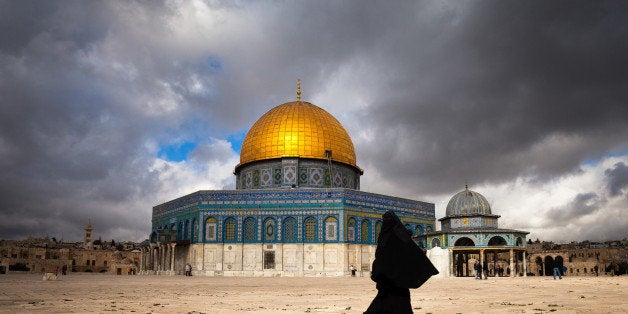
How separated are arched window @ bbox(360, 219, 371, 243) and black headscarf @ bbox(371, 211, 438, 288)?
37.0 meters

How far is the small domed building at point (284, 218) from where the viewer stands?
1625 inches

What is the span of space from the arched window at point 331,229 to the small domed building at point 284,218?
0.25ft

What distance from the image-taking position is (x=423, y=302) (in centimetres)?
1353

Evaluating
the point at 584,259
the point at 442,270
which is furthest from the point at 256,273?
the point at 584,259

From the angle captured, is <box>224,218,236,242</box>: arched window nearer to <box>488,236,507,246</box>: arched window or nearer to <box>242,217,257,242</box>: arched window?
<box>242,217,257,242</box>: arched window

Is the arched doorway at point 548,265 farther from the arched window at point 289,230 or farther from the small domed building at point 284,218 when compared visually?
the arched window at point 289,230

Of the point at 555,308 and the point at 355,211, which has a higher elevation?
the point at 355,211

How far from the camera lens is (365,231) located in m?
43.2

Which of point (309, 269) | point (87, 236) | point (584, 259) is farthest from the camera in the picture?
point (87, 236)

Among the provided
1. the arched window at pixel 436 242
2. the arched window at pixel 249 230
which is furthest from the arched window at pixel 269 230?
the arched window at pixel 436 242

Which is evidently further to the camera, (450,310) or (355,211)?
(355,211)

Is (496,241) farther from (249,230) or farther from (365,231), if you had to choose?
(249,230)

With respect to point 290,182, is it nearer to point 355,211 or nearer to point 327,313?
point 355,211

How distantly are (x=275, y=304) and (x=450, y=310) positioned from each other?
412 centimetres
